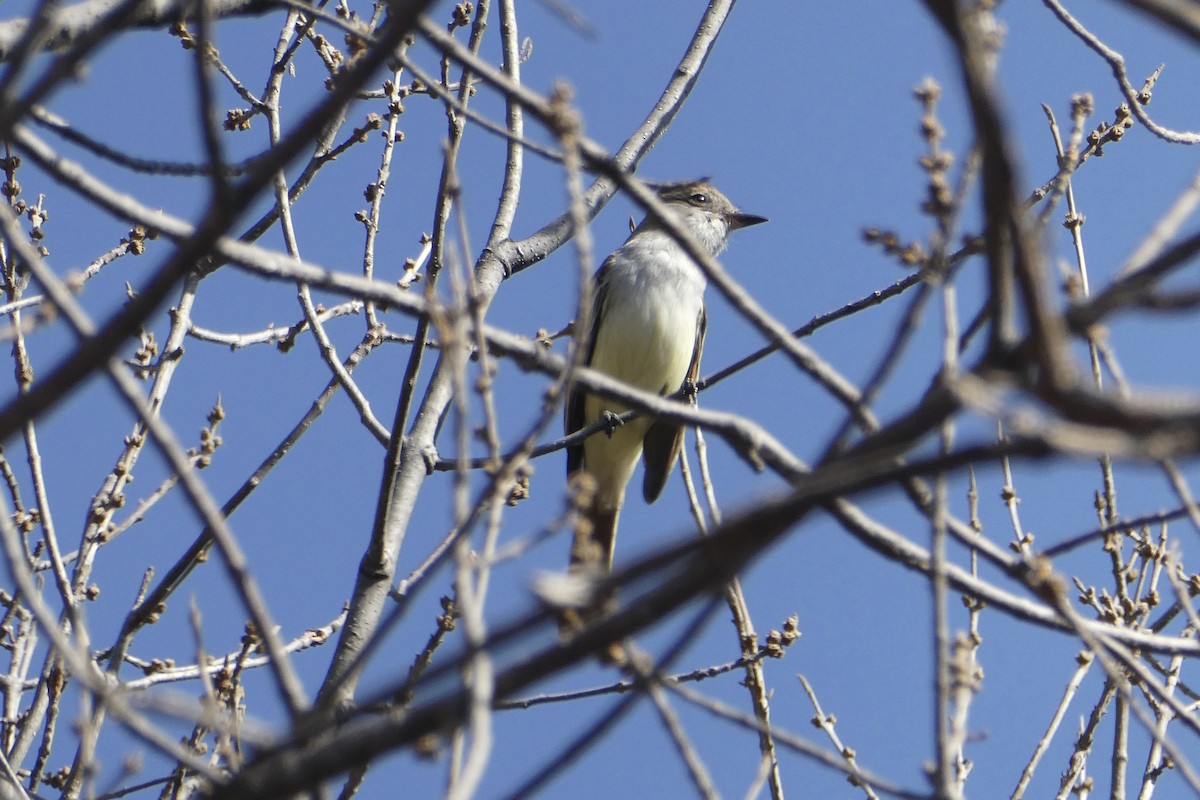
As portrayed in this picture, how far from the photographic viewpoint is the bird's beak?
968 cm

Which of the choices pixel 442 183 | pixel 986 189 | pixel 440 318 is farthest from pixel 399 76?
pixel 986 189

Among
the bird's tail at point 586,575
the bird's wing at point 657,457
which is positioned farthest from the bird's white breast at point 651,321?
the bird's tail at point 586,575

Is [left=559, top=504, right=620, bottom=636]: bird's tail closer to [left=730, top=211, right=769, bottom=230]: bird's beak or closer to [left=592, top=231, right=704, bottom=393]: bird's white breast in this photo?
[left=592, top=231, right=704, bottom=393]: bird's white breast

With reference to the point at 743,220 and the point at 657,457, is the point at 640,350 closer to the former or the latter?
the point at 657,457

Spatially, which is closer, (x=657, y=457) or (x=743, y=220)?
(x=657, y=457)

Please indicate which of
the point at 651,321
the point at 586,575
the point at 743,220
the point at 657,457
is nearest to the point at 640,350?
the point at 651,321

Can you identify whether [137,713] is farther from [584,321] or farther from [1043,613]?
[1043,613]

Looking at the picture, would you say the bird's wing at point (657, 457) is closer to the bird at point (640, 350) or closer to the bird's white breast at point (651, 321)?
the bird at point (640, 350)

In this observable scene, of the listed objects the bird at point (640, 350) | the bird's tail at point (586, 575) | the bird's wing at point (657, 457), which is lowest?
the bird's tail at point (586, 575)

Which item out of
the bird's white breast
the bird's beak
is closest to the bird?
the bird's white breast

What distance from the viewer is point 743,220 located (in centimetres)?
971

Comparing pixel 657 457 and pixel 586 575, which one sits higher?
pixel 657 457

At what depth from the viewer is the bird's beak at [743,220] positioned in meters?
9.68

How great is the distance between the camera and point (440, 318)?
1938mm
